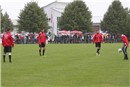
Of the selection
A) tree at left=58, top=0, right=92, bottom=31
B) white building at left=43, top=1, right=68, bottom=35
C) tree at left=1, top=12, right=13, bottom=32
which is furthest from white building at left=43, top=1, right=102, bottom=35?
tree at left=58, top=0, right=92, bottom=31

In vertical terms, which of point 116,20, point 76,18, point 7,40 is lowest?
point 7,40

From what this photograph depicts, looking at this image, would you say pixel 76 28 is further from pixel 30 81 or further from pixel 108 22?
pixel 30 81

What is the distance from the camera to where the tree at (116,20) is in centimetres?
9250

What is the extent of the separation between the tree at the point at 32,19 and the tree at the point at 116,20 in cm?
1329

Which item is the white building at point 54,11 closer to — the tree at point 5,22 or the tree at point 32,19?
the tree at point 5,22

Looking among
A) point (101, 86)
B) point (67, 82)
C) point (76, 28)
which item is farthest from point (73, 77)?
point (76, 28)

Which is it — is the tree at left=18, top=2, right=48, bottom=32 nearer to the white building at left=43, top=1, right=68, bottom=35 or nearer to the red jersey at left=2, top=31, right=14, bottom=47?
the white building at left=43, top=1, right=68, bottom=35

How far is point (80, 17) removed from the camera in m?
92.6

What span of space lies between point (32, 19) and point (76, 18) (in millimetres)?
9419

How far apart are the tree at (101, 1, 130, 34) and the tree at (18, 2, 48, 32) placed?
1329 centimetres

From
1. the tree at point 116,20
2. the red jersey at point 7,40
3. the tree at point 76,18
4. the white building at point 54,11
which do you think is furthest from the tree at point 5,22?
the red jersey at point 7,40

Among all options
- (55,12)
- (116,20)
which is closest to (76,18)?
(116,20)

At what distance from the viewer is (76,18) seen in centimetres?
9250

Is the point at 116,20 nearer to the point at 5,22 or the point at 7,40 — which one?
the point at 5,22
